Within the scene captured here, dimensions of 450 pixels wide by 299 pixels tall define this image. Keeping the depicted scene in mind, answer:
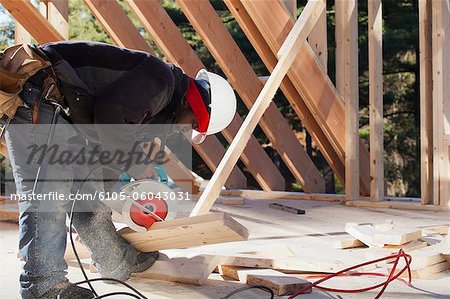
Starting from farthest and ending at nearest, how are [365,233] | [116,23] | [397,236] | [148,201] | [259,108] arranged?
[116,23] < [259,108] < [365,233] < [397,236] < [148,201]

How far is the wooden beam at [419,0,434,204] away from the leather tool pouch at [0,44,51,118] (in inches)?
144

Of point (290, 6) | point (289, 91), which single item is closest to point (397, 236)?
point (290, 6)

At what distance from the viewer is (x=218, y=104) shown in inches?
121

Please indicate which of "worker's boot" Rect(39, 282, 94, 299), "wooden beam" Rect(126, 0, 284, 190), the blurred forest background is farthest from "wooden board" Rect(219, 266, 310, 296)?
the blurred forest background

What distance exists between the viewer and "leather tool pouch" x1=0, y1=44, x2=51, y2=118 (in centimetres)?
257

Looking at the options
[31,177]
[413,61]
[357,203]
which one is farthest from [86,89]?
[413,61]

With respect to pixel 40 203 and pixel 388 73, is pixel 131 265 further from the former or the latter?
pixel 388 73

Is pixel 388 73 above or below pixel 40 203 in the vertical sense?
above

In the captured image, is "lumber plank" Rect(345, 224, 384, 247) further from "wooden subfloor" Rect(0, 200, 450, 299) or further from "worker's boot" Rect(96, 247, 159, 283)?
"worker's boot" Rect(96, 247, 159, 283)

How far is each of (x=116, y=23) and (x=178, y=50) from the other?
618 mm

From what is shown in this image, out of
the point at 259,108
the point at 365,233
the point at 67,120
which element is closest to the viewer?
the point at 67,120

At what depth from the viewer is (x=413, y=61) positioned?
11031mm

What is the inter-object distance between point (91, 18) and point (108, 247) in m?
9.59

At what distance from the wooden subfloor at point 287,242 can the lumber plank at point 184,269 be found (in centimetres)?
3
